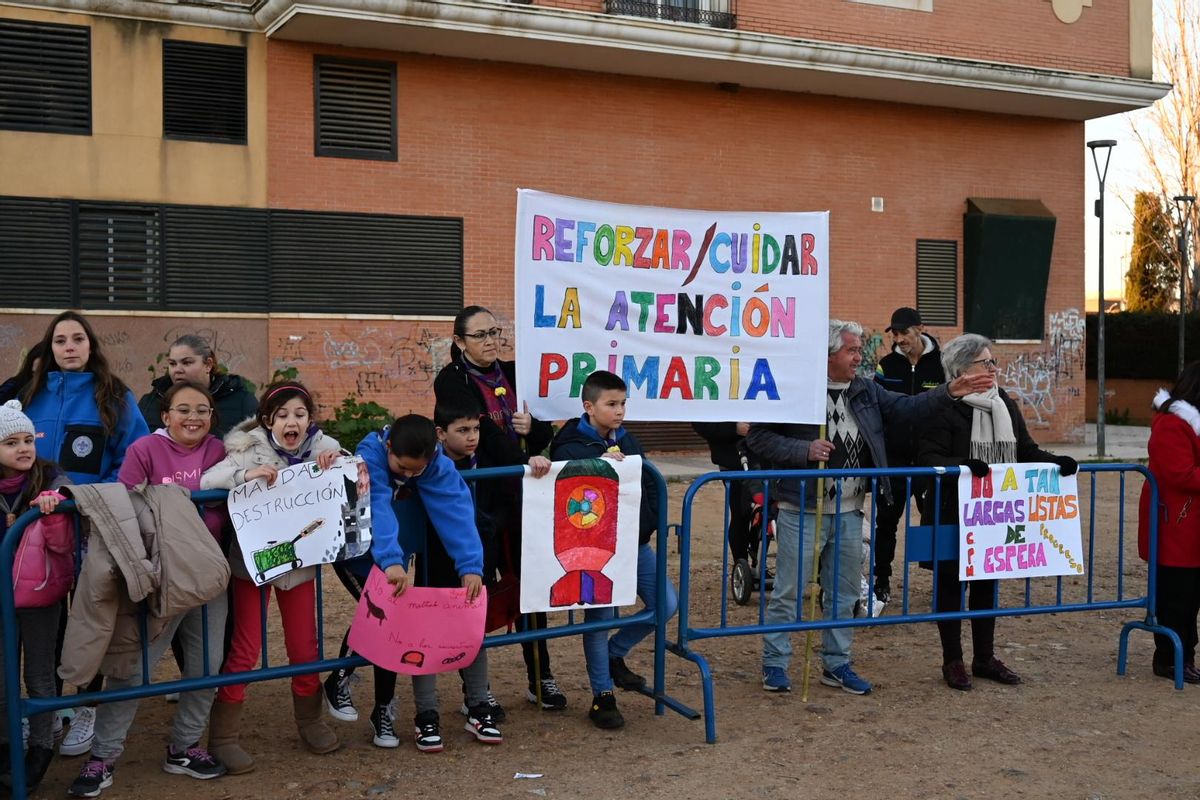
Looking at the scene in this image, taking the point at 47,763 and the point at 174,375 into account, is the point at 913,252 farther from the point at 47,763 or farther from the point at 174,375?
the point at 47,763

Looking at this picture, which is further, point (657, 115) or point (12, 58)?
point (657, 115)

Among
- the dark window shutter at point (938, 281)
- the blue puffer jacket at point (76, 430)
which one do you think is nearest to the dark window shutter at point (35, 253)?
the blue puffer jacket at point (76, 430)

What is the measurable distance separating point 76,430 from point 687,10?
15.6 metres

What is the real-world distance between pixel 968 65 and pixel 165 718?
60.1 feet

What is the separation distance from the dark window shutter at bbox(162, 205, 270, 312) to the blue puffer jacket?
11834mm

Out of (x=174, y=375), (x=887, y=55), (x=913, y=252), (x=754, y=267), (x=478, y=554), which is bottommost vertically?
(x=478, y=554)

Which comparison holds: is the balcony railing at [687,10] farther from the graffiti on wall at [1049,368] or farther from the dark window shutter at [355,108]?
the graffiti on wall at [1049,368]

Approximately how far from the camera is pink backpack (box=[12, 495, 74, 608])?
15.2 feet

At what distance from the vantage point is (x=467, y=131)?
18281mm

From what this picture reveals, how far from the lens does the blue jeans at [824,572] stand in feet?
20.6

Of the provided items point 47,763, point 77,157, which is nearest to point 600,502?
point 47,763

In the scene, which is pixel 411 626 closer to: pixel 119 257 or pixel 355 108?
pixel 119 257

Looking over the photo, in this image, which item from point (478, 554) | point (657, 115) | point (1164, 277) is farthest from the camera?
point (1164, 277)

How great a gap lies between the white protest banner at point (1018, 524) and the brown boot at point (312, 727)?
3.26 meters
